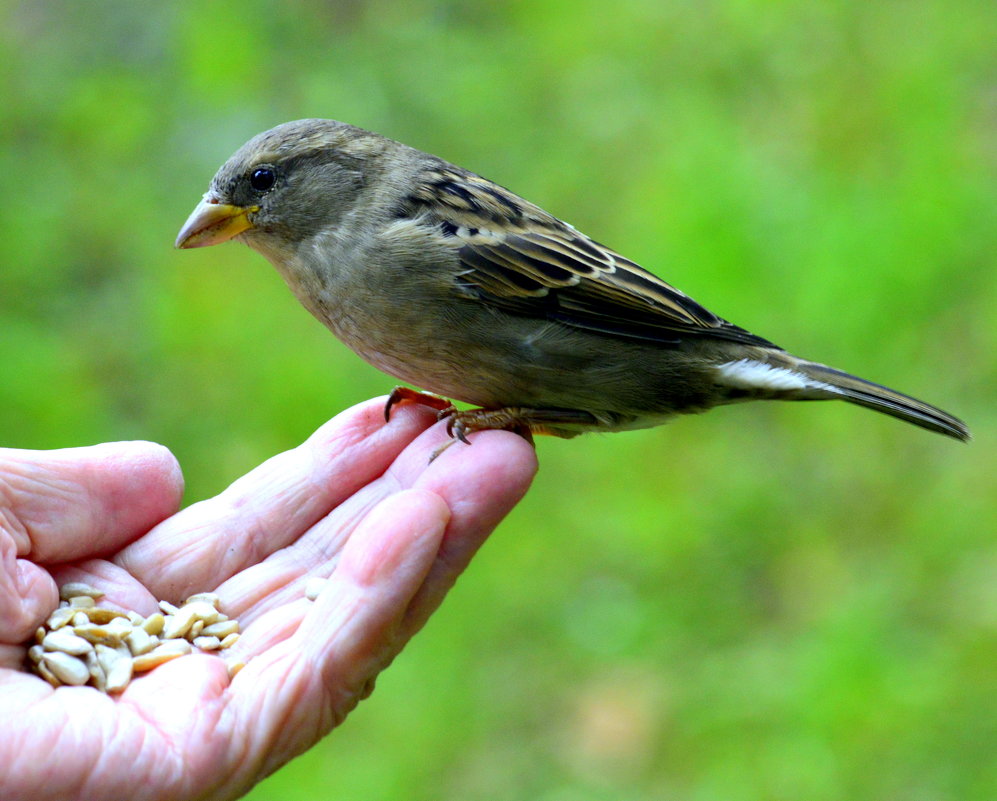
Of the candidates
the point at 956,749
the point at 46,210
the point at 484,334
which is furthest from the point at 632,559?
the point at 46,210

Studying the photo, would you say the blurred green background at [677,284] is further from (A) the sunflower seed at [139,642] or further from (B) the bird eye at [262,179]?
(B) the bird eye at [262,179]

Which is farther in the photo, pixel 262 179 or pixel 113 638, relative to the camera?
pixel 262 179

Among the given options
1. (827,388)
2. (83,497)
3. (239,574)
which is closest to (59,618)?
(83,497)

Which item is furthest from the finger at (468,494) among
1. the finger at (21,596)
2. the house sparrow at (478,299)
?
the finger at (21,596)

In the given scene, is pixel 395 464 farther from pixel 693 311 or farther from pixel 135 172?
pixel 135 172

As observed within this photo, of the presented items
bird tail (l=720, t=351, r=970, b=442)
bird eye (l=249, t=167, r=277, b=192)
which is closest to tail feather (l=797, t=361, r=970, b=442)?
bird tail (l=720, t=351, r=970, b=442)

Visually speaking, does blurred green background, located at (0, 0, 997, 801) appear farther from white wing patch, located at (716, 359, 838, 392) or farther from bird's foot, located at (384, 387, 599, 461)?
bird's foot, located at (384, 387, 599, 461)

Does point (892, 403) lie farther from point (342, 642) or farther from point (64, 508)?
point (64, 508)
